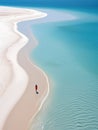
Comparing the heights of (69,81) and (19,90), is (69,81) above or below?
below

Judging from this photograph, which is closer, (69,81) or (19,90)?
(19,90)

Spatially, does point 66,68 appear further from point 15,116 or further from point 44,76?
point 15,116

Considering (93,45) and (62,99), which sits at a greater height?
(62,99)

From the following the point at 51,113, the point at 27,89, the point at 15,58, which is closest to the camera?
the point at 51,113

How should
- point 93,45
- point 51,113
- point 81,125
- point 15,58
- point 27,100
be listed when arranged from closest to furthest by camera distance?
point 81,125 → point 51,113 → point 27,100 → point 15,58 → point 93,45

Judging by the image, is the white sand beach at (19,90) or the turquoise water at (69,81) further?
the turquoise water at (69,81)

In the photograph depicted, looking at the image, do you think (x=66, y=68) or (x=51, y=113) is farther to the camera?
(x=66, y=68)

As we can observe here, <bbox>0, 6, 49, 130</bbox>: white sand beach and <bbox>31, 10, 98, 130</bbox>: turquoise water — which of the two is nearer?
<bbox>0, 6, 49, 130</bbox>: white sand beach

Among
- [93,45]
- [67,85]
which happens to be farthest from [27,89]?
[93,45]
